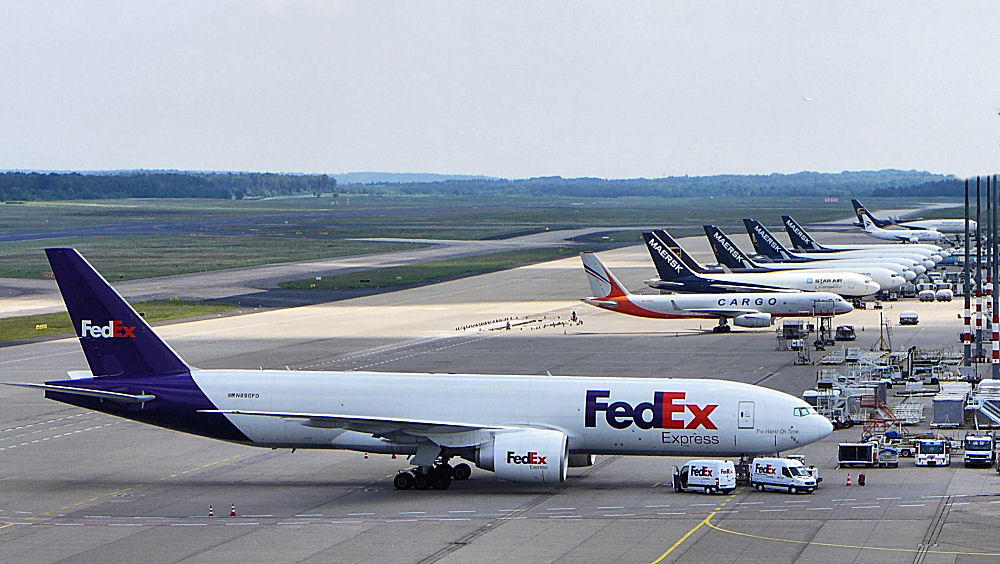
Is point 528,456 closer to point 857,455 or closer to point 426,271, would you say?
point 857,455

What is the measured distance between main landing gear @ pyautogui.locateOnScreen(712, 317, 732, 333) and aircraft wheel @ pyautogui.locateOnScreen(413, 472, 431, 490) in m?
58.7

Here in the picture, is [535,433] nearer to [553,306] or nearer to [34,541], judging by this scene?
[34,541]

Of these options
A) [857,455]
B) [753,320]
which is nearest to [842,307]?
[753,320]

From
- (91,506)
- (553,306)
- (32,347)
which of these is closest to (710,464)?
(91,506)

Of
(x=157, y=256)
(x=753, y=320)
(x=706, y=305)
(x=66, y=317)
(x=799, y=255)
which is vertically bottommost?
(x=753, y=320)

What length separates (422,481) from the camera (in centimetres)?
4553

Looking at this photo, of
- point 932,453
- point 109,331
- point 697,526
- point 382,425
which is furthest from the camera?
point 932,453

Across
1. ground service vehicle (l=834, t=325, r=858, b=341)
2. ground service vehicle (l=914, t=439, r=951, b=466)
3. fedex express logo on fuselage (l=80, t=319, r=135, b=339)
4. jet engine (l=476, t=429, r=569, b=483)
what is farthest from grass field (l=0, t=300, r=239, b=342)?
ground service vehicle (l=914, t=439, r=951, b=466)

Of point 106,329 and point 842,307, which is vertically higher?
point 106,329

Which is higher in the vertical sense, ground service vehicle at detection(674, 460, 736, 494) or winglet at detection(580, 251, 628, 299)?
winglet at detection(580, 251, 628, 299)

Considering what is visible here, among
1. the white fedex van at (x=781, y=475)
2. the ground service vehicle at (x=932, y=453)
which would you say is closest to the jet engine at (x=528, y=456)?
the white fedex van at (x=781, y=475)

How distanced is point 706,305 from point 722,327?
81.3 inches

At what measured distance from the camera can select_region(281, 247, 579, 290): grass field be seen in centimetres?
13938

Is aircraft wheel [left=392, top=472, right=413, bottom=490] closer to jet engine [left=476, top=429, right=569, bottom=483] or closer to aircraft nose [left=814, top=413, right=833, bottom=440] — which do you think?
jet engine [left=476, top=429, right=569, bottom=483]
